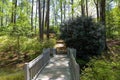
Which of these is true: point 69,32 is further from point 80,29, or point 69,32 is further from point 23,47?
point 23,47

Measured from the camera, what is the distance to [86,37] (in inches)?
644

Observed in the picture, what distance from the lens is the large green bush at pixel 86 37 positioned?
16.3 m

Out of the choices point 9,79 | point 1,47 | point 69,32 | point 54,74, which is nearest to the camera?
point 54,74

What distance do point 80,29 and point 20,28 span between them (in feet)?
17.4

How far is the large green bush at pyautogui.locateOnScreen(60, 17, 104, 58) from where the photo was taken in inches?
Answer: 640

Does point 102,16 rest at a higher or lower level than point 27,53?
higher

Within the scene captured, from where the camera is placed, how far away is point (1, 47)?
2386cm

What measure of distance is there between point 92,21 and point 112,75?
11378mm

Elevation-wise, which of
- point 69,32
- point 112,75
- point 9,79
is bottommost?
point 9,79

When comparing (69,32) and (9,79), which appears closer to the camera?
(9,79)

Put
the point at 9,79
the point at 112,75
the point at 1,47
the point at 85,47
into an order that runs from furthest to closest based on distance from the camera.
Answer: the point at 1,47
the point at 85,47
the point at 9,79
the point at 112,75

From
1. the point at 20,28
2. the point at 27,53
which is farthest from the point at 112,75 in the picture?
the point at 27,53

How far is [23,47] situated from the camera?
19.6m

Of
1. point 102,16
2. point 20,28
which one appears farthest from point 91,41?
point 20,28
